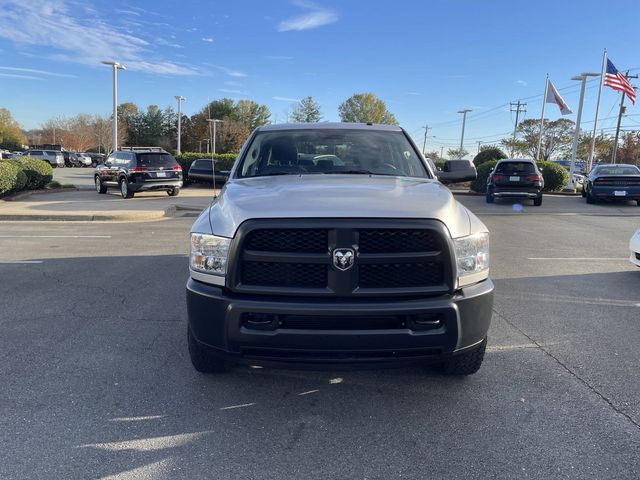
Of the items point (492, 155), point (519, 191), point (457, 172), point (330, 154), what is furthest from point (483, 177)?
point (330, 154)

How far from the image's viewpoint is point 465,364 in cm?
347

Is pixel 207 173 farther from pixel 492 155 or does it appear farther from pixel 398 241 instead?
pixel 492 155

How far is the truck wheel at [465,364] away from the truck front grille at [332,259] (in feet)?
2.58

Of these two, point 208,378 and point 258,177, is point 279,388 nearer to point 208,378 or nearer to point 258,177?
point 208,378

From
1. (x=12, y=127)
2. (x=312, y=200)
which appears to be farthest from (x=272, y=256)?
(x=12, y=127)

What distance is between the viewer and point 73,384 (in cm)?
350

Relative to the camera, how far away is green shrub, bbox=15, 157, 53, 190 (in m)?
18.9

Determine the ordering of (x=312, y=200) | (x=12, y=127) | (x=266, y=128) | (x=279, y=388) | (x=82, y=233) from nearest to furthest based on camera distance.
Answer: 1. (x=312, y=200)
2. (x=279, y=388)
3. (x=266, y=128)
4. (x=82, y=233)
5. (x=12, y=127)

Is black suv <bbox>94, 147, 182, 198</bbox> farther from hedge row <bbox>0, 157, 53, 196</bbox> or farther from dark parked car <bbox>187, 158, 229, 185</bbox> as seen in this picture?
dark parked car <bbox>187, 158, 229, 185</bbox>

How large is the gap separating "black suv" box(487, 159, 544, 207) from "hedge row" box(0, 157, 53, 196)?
16650 mm

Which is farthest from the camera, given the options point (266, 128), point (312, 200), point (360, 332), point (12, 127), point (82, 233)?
point (12, 127)

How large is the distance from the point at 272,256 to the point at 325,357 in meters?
0.65

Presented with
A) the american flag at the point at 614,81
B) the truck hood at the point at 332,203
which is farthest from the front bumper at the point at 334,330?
the american flag at the point at 614,81

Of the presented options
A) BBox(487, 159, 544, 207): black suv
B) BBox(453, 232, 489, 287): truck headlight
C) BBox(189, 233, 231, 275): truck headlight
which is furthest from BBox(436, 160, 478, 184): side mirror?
BBox(487, 159, 544, 207): black suv
